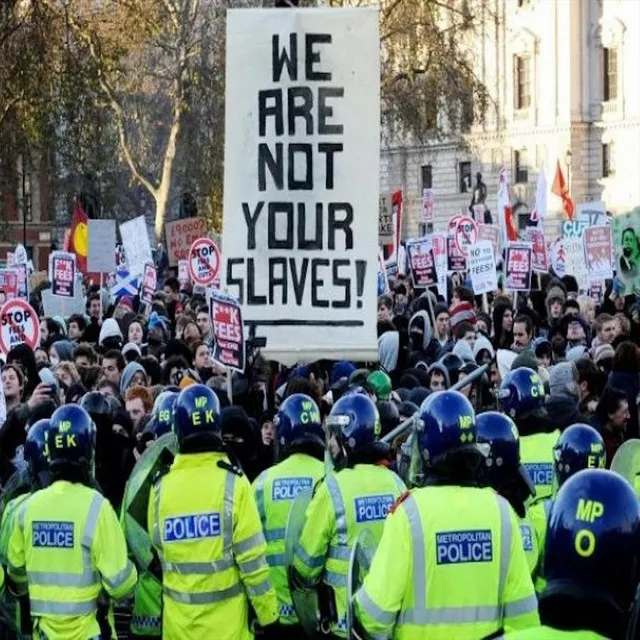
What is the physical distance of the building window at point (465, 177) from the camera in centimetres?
7612

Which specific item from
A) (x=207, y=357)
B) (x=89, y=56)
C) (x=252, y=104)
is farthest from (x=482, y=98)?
(x=252, y=104)

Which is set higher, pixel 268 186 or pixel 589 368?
pixel 268 186

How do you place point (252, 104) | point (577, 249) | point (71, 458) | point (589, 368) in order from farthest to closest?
point (577, 249) → point (589, 368) → point (252, 104) → point (71, 458)

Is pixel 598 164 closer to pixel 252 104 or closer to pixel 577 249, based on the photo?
pixel 577 249

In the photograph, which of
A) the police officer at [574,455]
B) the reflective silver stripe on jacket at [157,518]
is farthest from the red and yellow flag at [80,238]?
the police officer at [574,455]

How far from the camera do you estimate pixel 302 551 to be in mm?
7246

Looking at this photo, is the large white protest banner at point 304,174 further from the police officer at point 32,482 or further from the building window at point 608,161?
the building window at point 608,161

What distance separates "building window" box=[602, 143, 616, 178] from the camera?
232 ft

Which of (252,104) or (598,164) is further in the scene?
(598,164)

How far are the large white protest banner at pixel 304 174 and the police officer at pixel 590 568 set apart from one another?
3.88m

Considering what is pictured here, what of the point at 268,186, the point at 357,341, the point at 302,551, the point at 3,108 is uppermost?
the point at 3,108

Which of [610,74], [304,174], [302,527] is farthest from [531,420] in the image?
[610,74]

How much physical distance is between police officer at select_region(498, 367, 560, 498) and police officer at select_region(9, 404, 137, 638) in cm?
189

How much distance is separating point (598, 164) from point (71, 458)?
65.7 metres
